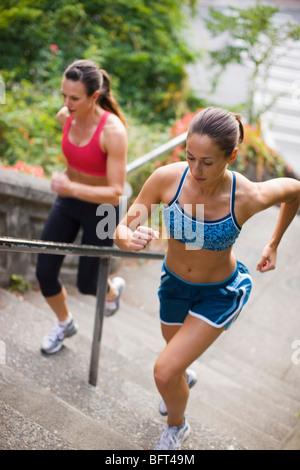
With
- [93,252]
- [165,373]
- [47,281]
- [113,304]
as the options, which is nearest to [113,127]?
[93,252]

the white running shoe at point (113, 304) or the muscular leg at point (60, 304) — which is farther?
the white running shoe at point (113, 304)

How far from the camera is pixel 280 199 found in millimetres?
2467

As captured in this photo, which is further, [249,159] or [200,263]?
[249,159]

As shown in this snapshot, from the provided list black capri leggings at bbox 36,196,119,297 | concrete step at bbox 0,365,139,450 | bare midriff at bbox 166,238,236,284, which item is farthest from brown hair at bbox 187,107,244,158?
concrete step at bbox 0,365,139,450

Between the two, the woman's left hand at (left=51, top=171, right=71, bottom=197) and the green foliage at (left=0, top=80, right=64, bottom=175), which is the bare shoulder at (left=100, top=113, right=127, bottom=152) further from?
the green foliage at (left=0, top=80, right=64, bottom=175)

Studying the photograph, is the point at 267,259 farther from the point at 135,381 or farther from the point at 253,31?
the point at 253,31

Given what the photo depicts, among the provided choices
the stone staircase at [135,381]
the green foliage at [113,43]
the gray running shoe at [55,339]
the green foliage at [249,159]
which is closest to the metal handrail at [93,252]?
the stone staircase at [135,381]

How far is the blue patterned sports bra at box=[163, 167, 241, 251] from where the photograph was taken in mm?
2286

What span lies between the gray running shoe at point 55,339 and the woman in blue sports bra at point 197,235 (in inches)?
42.8

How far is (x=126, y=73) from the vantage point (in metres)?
9.96

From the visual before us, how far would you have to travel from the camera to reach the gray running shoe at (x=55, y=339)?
3.37 meters

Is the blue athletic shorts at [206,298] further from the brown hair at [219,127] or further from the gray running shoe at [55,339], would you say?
the gray running shoe at [55,339]

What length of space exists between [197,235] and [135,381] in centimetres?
165

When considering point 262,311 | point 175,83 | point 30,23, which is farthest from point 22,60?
point 262,311
